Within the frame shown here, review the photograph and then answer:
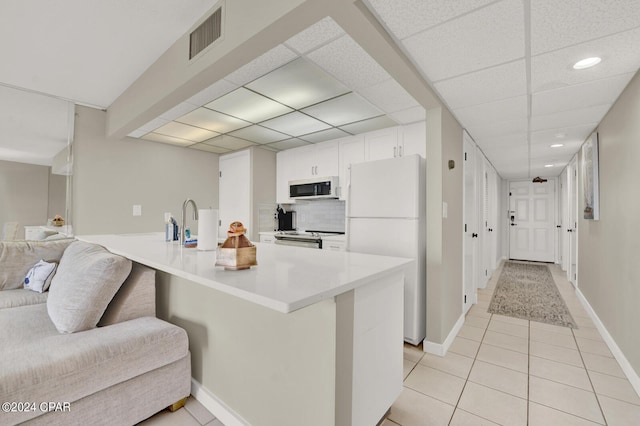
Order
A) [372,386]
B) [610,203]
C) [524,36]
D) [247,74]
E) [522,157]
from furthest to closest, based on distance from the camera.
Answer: [522,157], [610,203], [247,74], [524,36], [372,386]

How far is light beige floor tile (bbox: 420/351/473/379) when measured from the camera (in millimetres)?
2213

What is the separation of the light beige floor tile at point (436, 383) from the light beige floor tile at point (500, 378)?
0.52ft

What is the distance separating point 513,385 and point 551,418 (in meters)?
0.33

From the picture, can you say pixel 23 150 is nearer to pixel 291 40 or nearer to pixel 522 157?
pixel 291 40

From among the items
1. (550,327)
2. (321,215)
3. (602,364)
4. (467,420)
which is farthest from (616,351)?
(321,215)

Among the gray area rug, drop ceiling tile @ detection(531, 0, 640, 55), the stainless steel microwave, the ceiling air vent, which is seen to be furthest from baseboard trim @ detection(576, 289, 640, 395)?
the ceiling air vent

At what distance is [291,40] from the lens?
5.69ft

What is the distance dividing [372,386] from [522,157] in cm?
487

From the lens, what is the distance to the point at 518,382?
2.07 meters

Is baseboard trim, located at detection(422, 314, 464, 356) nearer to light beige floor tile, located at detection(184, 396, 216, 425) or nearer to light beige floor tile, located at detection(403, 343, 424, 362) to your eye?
light beige floor tile, located at detection(403, 343, 424, 362)

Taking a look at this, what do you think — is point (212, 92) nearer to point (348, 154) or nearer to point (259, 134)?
point (259, 134)

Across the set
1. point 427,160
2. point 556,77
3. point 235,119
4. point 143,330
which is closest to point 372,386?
point 143,330

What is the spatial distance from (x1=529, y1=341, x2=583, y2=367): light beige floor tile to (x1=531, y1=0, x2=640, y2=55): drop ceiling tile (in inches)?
92.9

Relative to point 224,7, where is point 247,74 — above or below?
below
